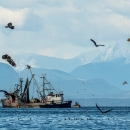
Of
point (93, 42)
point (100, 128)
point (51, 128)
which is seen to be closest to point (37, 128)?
point (51, 128)

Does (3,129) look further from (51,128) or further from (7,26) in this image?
(7,26)

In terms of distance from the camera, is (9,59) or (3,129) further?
(3,129)

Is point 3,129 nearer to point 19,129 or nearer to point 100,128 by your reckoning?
point 19,129

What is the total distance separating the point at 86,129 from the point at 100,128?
8.45 feet

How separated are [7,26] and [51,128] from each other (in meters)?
28.2

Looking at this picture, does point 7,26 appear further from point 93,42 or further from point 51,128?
point 51,128

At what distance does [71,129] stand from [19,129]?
6656mm

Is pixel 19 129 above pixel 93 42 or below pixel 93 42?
below

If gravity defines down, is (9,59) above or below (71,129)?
above

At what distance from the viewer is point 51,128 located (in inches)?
3477

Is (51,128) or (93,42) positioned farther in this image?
(51,128)

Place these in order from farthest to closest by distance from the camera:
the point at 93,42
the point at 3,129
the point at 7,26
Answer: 1. the point at 3,129
2. the point at 93,42
3. the point at 7,26

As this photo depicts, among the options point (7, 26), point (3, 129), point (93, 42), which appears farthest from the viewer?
point (3, 129)

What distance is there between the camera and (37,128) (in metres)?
87.2
